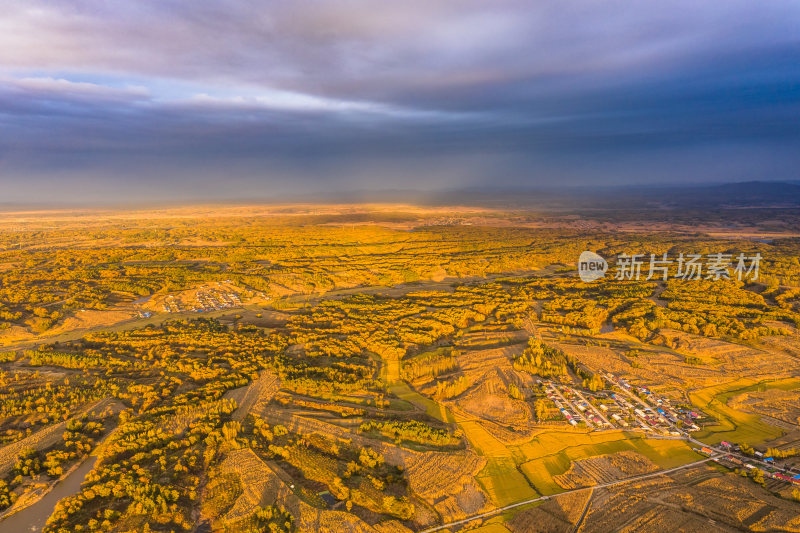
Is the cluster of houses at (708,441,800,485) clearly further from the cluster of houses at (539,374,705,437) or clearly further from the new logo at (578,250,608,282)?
the new logo at (578,250,608,282)

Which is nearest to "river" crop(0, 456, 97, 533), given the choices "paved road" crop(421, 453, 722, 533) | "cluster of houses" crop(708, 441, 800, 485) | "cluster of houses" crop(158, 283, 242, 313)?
"paved road" crop(421, 453, 722, 533)

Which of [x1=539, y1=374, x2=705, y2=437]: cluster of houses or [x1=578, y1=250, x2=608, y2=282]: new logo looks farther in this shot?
[x1=578, y1=250, x2=608, y2=282]: new logo

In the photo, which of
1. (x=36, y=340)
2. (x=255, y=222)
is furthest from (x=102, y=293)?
(x=255, y=222)

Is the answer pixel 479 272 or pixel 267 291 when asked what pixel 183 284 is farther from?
pixel 479 272

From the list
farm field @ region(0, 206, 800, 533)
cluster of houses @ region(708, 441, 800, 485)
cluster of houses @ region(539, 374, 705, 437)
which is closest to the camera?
farm field @ region(0, 206, 800, 533)

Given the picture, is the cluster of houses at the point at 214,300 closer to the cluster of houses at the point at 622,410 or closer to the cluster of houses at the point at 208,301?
the cluster of houses at the point at 208,301

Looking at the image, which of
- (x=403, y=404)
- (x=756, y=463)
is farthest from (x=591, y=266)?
(x=403, y=404)
